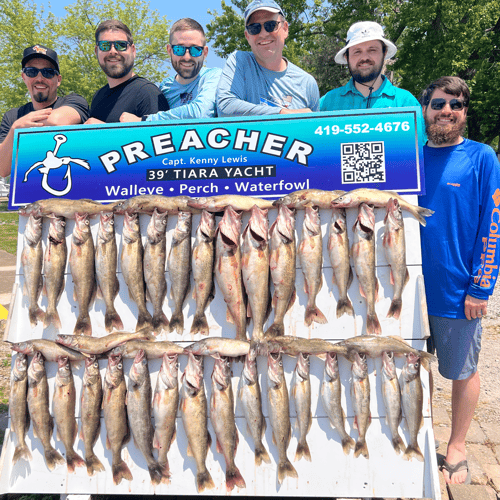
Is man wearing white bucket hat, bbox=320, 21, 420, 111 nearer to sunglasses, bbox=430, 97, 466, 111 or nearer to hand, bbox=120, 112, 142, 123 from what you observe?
sunglasses, bbox=430, 97, 466, 111

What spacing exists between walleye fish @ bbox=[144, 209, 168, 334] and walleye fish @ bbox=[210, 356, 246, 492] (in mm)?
537

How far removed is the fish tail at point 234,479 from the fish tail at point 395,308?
1.62 m

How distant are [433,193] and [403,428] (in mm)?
1836

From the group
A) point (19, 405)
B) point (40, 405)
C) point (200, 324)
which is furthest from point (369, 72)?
point (19, 405)

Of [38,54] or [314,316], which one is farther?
[38,54]

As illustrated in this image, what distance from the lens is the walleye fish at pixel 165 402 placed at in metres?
3.24

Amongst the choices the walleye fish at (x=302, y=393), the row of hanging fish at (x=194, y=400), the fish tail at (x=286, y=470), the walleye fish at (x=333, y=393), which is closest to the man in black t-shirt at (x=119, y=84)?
the row of hanging fish at (x=194, y=400)

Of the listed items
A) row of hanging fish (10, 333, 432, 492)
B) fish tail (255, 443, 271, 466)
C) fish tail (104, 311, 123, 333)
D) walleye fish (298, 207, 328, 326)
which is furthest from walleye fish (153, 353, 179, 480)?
walleye fish (298, 207, 328, 326)

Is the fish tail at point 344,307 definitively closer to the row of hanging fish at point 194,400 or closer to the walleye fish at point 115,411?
the row of hanging fish at point 194,400

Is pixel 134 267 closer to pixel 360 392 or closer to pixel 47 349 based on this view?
pixel 47 349

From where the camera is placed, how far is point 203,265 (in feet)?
10.6

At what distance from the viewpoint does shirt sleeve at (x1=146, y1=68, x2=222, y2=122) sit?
12.4 ft

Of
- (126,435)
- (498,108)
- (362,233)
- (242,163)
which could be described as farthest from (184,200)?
(498,108)

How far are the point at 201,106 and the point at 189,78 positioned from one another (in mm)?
440
